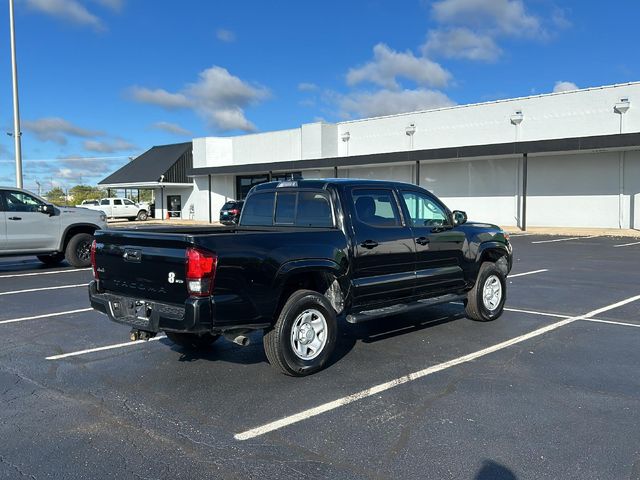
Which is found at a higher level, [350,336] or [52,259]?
[52,259]

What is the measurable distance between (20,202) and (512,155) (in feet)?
73.0

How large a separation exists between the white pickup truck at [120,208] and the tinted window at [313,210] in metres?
39.9

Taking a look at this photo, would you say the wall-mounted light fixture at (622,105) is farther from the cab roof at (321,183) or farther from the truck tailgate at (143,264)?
the truck tailgate at (143,264)

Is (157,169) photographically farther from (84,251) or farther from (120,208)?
(84,251)

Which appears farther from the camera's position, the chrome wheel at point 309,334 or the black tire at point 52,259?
A: the black tire at point 52,259

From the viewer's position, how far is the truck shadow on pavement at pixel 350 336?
601 centimetres

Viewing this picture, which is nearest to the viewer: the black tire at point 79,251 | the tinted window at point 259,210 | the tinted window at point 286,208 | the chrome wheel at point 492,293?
the tinted window at point 286,208

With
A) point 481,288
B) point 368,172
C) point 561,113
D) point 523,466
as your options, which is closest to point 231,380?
point 523,466

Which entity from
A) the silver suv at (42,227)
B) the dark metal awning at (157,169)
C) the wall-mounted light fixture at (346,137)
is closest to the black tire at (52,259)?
the silver suv at (42,227)

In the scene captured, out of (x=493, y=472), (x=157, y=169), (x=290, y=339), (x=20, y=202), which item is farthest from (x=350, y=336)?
(x=157, y=169)

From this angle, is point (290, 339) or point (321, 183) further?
point (321, 183)

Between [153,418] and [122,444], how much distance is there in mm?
470

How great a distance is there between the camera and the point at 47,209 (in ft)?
42.6

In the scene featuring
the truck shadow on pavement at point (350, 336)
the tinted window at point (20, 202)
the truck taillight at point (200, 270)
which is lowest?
the truck shadow on pavement at point (350, 336)
